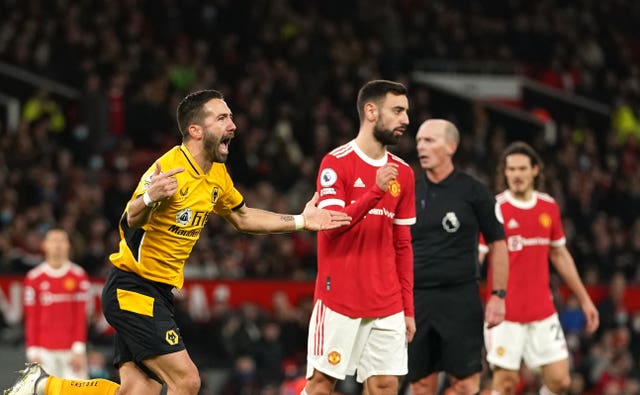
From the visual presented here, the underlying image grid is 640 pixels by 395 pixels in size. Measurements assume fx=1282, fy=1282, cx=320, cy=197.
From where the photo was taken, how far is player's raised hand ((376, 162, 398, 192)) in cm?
791

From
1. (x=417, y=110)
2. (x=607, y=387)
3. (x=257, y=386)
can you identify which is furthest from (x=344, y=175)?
(x=417, y=110)

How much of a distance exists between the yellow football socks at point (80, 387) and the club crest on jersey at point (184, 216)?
1.28 metres

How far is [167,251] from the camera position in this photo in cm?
Answer: 793

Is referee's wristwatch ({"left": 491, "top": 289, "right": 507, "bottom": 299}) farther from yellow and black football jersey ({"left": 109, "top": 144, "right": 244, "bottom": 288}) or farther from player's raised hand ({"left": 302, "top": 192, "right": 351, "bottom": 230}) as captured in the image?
yellow and black football jersey ({"left": 109, "top": 144, "right": 244, "bottom": 288})

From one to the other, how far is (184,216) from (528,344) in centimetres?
369

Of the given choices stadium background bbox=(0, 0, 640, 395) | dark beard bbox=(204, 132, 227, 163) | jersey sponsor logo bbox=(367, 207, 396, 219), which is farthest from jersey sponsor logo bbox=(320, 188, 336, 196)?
stadium background bbox=(0, 0, 640, 395)

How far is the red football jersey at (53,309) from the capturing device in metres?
13.5

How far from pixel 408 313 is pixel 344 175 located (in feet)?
3.48

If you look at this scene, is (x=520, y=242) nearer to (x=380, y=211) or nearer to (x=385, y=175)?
(x=380, y=211)

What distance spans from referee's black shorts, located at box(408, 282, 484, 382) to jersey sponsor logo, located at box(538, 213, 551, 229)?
1.13 meters

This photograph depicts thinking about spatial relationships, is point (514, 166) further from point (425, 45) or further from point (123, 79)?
point (425, 45)

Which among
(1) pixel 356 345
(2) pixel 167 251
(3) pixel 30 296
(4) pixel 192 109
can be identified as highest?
(4) pixel 192 109

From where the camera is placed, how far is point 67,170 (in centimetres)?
1841

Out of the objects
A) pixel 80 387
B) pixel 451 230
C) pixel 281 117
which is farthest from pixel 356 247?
pixel 281 117
